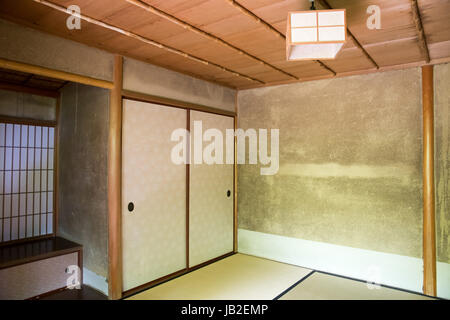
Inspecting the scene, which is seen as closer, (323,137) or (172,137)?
(172,137)

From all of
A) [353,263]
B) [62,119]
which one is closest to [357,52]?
[353,263]

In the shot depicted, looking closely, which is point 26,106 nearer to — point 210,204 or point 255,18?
point 210,204

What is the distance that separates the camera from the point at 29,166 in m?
3.65

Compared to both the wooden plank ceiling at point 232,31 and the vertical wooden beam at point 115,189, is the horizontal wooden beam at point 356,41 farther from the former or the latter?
the vertical wooden beam at point 115,189

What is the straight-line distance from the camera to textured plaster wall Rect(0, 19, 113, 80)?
2.19 m

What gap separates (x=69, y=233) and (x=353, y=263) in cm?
347

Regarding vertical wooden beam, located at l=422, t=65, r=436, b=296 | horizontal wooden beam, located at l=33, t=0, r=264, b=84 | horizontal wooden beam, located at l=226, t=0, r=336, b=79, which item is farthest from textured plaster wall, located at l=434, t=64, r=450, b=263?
horizontal wooden beam, located at l=33, t=0, r=264, b=84

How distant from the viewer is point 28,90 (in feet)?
12.0

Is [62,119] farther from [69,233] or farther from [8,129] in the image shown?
[69,233]

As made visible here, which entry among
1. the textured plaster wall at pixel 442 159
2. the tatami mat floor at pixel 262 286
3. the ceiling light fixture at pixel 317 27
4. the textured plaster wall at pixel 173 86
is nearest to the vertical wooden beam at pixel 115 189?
the textured plaster wall at pixel 173 86

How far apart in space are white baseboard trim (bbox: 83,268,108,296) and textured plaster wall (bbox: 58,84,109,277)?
0.05 metres

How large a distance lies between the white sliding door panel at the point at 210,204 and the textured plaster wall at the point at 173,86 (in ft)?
0.70

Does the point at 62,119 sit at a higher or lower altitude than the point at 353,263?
higher

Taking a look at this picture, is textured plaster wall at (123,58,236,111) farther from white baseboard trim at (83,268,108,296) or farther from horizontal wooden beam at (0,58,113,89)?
white baseboard trim at (83,268,108,296)
